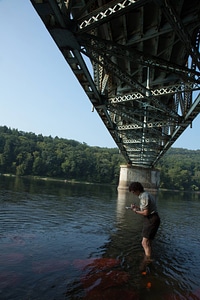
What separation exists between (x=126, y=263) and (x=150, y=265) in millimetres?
655

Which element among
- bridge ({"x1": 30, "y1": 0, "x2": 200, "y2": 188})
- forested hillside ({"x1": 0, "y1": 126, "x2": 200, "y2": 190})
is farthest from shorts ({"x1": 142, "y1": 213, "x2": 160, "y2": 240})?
forested hillside ({"x1": 0, "y1": 126, "x2": 200, "y2": 190})

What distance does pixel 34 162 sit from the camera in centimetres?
9981

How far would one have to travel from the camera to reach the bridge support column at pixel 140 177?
146 feet

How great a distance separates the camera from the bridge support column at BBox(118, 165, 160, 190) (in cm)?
4441

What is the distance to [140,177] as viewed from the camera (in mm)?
45250

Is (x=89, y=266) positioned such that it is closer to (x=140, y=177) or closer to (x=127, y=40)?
(x=127, y=40)

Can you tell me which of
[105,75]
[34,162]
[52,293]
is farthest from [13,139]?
[52,293]

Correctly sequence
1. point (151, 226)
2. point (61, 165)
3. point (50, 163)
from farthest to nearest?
1. point (61, 165)
2. point (50, 163)
3. point (151, 226)

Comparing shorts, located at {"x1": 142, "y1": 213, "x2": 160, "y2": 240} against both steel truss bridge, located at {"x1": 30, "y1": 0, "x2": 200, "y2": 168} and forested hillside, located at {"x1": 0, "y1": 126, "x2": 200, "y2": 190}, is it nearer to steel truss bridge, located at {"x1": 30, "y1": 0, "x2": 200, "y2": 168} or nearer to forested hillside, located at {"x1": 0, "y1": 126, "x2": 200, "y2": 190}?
steel truss bridge, located at {"x1": 30, "y1": 0, "x2": 200, "y2": 168}

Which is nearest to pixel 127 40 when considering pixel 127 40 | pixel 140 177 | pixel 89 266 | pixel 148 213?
pixel 127 40

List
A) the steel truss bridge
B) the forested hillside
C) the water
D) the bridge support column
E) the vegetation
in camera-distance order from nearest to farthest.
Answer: the water, the steel truss bridge, the bridge support column, the vegetation, the forested hillside

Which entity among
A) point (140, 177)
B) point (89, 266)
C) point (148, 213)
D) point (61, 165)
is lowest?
point (89, 266)

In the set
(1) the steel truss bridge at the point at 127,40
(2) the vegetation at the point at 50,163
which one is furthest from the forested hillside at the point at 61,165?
(1) the steel truss bridge at the point at 127,40

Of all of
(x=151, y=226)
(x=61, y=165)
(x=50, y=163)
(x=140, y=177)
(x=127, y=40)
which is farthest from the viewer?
(x=61, y=165)
